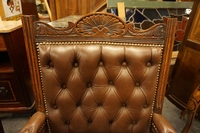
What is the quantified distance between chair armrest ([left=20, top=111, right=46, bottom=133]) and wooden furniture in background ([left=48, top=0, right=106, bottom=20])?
276cm

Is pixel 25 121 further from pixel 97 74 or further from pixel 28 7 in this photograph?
pixel 28 7

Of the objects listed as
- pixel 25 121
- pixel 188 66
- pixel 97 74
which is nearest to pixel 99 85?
pixel 97 74

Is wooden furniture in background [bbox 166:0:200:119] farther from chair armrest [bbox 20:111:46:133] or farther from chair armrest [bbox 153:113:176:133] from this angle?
chair armrest [bbox 20:111:46:133]

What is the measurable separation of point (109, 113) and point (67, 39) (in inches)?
21.7

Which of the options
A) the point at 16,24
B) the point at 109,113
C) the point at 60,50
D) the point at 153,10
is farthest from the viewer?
the point at 153,10

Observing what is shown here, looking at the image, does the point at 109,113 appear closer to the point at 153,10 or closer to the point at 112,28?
the point at 112,28

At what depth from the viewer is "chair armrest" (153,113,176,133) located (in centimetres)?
82

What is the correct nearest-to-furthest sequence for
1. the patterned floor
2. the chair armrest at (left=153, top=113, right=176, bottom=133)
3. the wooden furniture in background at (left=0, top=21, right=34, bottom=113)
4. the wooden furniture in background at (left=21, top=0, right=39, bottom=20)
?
the chair armrest at (left=153, top=113, right=176, bottom=133) → the wooden furniture in background at (left=0, top=21, right=34, bottom=113) → the patterned floor → the wooden furniture in background at (left=21, top=0, right=39, bottom=20)

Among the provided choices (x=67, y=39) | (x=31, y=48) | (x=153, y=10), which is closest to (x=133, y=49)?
(x=67, y=39)

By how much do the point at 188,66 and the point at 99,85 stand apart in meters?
1.40

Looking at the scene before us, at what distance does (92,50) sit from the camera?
0.91 metres

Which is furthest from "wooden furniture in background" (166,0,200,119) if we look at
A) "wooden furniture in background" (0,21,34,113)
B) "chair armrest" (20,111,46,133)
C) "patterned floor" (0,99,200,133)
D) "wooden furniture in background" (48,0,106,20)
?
"wooden furniture in background" (48,0,106,20)

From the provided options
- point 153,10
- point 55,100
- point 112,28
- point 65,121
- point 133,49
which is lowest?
point 65,121

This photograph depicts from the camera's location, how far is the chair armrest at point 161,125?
0.82m
